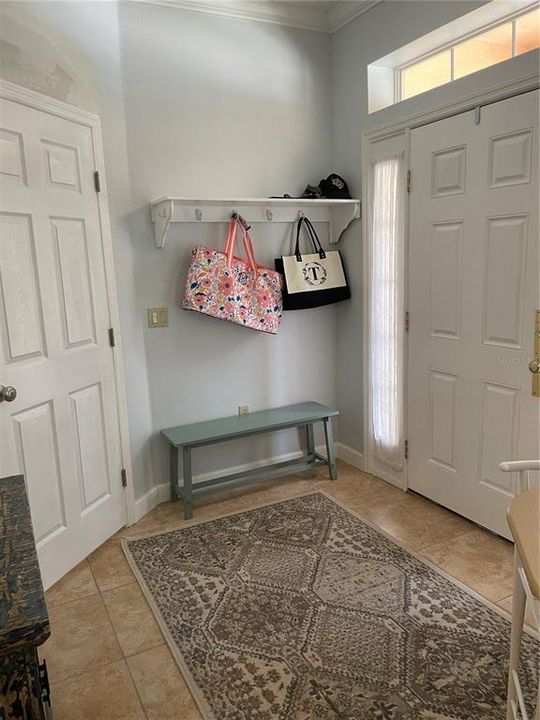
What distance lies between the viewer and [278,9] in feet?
10.1

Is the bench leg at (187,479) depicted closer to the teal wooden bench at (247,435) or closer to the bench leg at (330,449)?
the teal wooden bench at (247,435)

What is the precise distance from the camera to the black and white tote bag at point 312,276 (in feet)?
10.7

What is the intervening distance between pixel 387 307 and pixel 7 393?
2.10 m

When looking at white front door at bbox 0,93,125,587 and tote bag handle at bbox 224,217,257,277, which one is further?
tote bag handle at bbox 224,217,257,277

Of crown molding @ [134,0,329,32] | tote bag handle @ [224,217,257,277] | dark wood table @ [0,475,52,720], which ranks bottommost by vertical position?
dark wood table @ [0,475,52,720]

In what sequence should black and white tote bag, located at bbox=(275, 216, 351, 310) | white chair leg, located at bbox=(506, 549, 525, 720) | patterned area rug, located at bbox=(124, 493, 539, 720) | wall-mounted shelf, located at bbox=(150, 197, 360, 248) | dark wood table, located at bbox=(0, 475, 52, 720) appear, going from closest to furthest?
dark wood table, located at bbox=(0, 475, 52, 720) → white chair leg, located at bbox=(506, 549, 525, 720) → patterned area rug, located at bbox=(124, 493, 539, 720) → wall-mounted shelf, located at bbox=(150, 197, 360, 248) → black and white tote bag, located at bbox=(275, 216, 351, 310)

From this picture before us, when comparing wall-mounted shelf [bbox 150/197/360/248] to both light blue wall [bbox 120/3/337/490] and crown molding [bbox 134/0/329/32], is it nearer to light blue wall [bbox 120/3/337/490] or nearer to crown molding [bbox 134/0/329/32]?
light blue wall [bbox 120/3/337/490]

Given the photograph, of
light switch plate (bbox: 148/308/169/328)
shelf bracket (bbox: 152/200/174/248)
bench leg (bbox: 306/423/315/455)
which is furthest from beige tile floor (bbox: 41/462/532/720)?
shelf bracket (bbox: 152/200/174/248)

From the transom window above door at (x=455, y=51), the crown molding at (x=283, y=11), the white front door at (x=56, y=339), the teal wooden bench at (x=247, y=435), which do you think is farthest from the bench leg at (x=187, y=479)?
the crown molding at (x=283, y=11)

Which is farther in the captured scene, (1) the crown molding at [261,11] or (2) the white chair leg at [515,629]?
(1) the crown molding at [261,11]

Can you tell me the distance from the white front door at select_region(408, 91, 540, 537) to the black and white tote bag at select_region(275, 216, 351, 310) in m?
0.56

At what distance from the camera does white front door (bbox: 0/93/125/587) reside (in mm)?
2148

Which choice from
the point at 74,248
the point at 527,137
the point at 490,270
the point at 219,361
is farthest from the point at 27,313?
the point at 527,137

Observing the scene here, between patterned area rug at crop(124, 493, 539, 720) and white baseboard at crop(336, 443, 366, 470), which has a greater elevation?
white baseboard at crop(336, 443, 366, 470)
